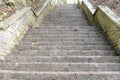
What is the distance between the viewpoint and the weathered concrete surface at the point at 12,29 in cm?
529

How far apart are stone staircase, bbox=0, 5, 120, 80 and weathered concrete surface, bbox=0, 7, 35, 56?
17 centimetres

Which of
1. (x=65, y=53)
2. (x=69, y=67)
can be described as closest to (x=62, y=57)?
(x=65, y=53)

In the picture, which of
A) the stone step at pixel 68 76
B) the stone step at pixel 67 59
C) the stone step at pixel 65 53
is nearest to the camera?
the stone step at pixel 68 76

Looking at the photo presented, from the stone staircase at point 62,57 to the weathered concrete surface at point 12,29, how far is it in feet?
0.55

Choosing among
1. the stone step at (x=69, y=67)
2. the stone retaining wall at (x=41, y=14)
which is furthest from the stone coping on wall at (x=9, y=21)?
the stone retaining wall at (x=41, y=14)

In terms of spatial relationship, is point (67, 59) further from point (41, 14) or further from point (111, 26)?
point (41, 14)

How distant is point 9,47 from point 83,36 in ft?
7.58

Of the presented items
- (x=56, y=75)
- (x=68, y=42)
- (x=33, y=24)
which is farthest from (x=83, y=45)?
(x=33, y=24)

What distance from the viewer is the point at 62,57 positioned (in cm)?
486

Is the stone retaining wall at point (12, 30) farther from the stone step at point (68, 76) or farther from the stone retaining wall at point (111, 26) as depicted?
the stone retaining wall at point (111, 26)

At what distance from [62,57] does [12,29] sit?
→ 1.84m

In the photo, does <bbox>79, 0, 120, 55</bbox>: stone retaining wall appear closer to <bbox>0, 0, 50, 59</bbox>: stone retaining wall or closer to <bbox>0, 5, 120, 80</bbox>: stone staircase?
<bbox>0, 5, 120, 80</bbox>: stone staircase

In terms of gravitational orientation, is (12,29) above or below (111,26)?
above

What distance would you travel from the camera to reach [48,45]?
604 cm
